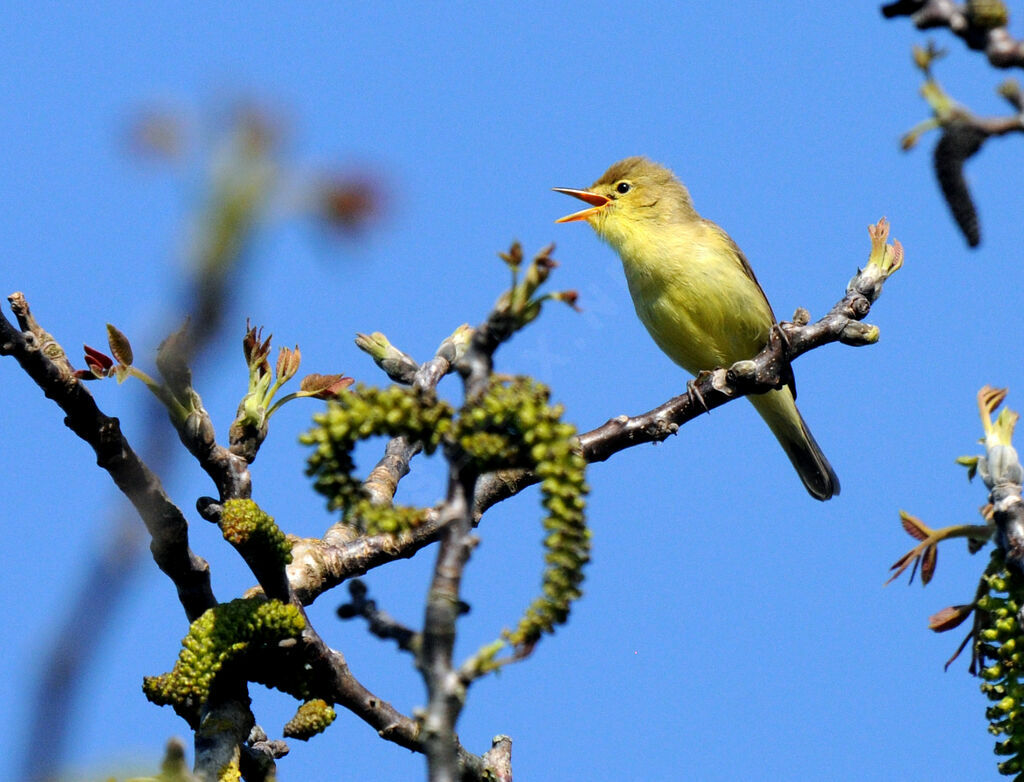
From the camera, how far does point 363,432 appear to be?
1.78 m

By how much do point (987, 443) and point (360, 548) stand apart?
87.1 inches

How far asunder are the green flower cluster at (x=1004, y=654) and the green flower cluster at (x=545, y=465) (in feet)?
4.46

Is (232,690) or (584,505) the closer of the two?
(584,505)

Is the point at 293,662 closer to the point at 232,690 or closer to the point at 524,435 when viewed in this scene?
the point at 232,690

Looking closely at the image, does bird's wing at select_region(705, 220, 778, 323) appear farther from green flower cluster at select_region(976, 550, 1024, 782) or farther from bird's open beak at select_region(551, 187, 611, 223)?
green flower cluster at select_region(976, 550, 1024, 782)

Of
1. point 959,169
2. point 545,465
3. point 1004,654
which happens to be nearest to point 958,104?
Answer: point 959,169

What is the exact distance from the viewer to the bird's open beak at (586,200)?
8.85 metres

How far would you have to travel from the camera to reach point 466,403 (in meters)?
1.74

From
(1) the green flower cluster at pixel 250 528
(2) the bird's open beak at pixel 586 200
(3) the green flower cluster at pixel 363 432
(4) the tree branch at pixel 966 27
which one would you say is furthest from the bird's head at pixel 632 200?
Answer: (3) the green flower cluster at pixel 363 432

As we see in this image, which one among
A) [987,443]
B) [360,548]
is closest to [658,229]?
[360,548]

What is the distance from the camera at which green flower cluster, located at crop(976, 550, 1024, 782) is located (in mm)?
2480

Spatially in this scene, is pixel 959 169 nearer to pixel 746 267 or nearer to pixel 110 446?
pixel 110 446

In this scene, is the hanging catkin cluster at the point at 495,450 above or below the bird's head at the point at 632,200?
below

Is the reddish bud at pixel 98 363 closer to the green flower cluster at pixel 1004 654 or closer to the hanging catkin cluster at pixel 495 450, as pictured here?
the hanging catkin cluster at pixel 495 450
